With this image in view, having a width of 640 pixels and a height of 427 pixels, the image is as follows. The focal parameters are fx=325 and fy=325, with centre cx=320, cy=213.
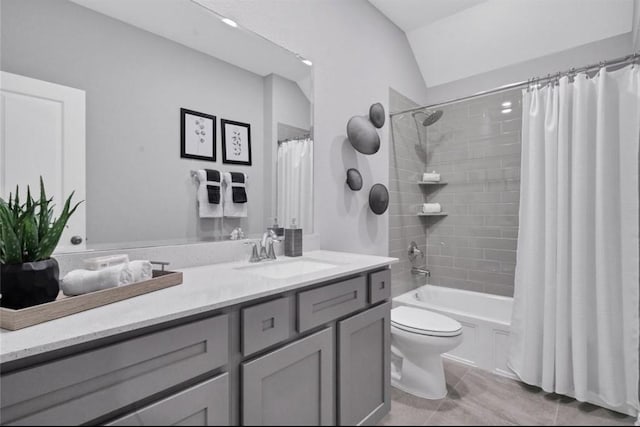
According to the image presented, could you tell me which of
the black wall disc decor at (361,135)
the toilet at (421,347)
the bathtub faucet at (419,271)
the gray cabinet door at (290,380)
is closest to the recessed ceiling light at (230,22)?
the black wall disc decor at (361,135)

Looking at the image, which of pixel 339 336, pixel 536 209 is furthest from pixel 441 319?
pixel 339 336

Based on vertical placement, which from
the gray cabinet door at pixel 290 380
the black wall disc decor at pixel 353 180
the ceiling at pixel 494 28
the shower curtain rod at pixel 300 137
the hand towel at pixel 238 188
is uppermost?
the ceiling at pixel 494 28

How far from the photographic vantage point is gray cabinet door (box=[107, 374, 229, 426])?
0.48m

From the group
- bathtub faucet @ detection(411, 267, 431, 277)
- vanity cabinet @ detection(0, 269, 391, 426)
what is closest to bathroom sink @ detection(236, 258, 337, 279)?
vanity cabinet @ detection(0, 269, 391, 426)

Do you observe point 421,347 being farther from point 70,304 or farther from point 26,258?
point 26,258

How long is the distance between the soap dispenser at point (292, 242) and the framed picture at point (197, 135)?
54 centimetres

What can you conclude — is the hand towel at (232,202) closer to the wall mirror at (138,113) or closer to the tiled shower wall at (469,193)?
the wall mirror at (138,113)

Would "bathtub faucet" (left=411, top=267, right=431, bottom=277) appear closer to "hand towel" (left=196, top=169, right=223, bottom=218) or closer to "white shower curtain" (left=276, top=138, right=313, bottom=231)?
"white shower curtain" (left=276, top=138, right=313, bottom=231)

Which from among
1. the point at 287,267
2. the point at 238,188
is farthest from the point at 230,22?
the point at 287,267

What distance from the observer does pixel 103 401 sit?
651mm

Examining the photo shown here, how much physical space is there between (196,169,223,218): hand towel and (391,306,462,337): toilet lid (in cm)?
121

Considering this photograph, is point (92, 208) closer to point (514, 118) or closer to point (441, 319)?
point (441, 319)

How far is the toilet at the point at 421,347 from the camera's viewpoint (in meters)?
1.76

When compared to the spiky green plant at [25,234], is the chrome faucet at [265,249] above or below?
below
